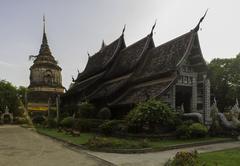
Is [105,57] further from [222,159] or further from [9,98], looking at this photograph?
[9,98]

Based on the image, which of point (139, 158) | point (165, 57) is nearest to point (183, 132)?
point (139, 158)

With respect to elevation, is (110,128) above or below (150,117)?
below

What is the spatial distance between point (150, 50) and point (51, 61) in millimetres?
41447

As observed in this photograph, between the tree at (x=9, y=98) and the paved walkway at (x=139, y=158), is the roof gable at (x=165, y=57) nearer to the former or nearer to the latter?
the paved walkway at (x=139, y=158)

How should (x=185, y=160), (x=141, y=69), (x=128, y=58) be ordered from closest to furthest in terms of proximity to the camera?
(x=185, y=160) < (x=141, y=69) < (x=128, y=58)

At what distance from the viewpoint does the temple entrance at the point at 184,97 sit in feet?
71.7

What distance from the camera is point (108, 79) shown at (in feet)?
100

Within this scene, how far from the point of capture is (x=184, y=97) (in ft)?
76.8

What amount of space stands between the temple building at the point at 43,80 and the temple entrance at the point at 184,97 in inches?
1487

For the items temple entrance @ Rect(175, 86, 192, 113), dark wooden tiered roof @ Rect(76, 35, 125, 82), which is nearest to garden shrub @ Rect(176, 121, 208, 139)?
temple entrance @ Rect(175, 86, 192, 113)

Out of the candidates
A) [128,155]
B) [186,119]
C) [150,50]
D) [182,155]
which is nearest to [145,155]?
[128,155]

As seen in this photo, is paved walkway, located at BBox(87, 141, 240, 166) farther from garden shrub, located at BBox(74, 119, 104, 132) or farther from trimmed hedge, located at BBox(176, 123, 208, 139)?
garden shrub, located at BBox(74, 119, 104, 132)

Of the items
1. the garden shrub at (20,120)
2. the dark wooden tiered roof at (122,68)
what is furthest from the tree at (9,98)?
the dark wooden tiered roof at (122,68)

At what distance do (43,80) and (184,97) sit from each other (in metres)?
43.7
